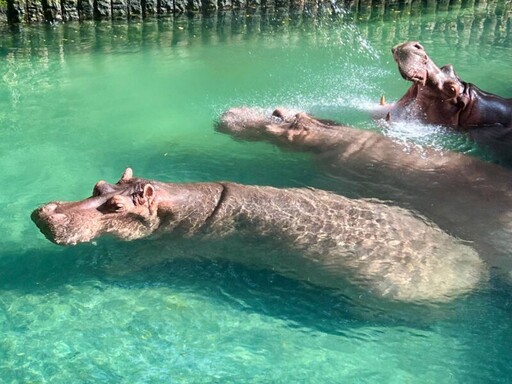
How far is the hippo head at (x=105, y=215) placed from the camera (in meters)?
4.75

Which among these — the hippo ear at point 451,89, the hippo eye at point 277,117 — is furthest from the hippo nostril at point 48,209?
the hippo ear at point 451,89

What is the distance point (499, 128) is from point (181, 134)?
374 centimetres

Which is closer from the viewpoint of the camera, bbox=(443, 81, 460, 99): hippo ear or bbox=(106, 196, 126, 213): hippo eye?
bbox=(106, 196, 126, 213): hippo eye

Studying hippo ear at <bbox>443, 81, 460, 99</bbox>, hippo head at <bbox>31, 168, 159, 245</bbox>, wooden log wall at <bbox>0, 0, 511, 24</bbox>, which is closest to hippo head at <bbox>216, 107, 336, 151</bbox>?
hippo ear at <bbox>443, 81, 460, 99</bbox>

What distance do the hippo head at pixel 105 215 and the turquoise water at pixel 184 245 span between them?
0.38 m

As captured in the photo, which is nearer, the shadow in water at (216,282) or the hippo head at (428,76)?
the shadow in water at (216,282)

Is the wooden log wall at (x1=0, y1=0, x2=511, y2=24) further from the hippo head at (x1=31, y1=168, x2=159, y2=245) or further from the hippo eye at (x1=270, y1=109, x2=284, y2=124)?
the hippo head at (x1=31, y1=168, x2=159, y2=245)

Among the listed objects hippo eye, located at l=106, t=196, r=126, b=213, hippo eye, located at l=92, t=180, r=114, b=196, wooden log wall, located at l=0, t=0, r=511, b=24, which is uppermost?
wooden log wall, located at l=0, t=0, r=511, b=24

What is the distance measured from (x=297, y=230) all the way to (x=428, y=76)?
282cm

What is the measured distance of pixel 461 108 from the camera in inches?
284

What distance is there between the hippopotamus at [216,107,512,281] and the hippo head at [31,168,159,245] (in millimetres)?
2174

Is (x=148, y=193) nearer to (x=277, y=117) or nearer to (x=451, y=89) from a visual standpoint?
(x=277, y=117)

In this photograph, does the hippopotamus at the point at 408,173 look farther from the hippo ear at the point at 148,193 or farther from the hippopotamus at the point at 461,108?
the hippo ear at the point at 148,193

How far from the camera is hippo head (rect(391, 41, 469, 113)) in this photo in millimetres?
6760
